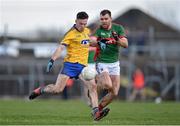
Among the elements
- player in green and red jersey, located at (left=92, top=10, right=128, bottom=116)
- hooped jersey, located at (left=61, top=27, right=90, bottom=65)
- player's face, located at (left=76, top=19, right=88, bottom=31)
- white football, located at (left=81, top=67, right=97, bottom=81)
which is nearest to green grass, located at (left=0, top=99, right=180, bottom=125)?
player in green and red jersey, located at (left=92, top=10, right=128, bottom=116)

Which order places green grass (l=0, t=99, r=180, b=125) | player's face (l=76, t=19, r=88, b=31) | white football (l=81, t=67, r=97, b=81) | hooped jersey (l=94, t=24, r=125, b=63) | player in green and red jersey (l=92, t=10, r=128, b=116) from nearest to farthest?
1. green grass (l=0, t=99, r=180, b=125)
2. player's face (l=76, t=19, r=88, b=31)
3. player in green and red jersey (l=92, t=10, r=128, b=116)
4. hooped jersey (l=94, t=24, r=125, b=63)
5. white football (l=81, t=67, r=97, b=81)

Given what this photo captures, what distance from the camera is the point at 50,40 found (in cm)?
5291

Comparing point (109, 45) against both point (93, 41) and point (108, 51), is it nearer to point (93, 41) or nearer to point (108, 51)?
point (108, 51)

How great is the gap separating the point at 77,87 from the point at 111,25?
2187 centimetres

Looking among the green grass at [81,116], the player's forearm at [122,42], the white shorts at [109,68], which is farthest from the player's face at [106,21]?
the green grass at [81,116]

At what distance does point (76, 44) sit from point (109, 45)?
82 cm

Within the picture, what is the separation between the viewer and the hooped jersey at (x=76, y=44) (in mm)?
15766

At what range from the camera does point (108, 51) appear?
53.7 ft

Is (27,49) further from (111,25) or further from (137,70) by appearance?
(111,25)

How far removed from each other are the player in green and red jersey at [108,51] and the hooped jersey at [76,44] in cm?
33

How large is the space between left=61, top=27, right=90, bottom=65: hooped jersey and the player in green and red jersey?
334 millimetres

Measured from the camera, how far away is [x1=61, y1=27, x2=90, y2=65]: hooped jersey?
15766 mm

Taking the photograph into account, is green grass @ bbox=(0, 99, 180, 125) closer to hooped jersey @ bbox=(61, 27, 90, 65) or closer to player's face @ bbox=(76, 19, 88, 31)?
hooped jersey @ bbox=(61, 27, 90, 65)

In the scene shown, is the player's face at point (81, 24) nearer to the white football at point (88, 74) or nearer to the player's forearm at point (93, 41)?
the player's forearm at point (93, 41)
